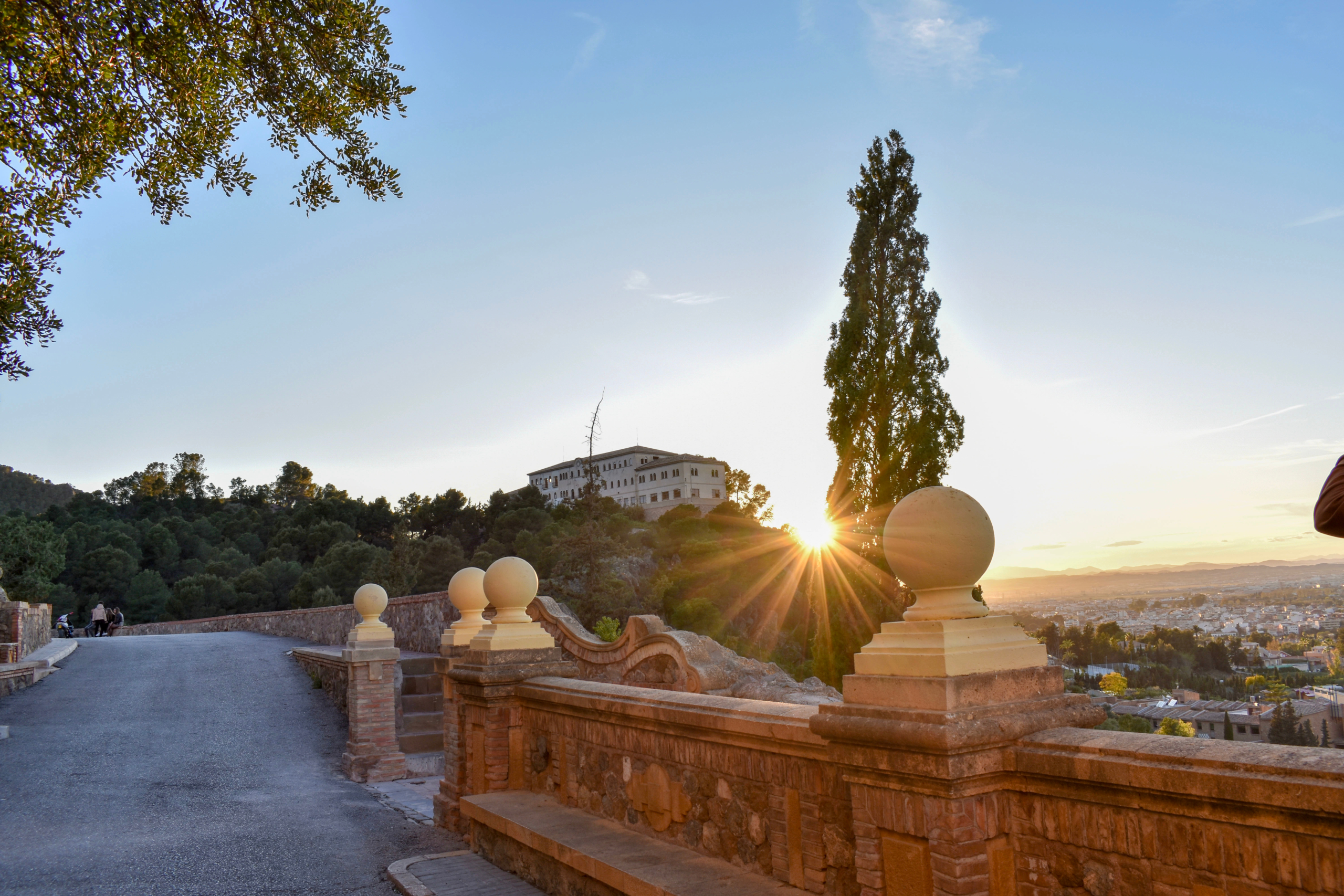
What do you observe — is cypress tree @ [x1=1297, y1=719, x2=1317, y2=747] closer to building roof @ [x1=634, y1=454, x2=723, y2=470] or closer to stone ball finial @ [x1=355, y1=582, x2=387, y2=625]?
stone ball finial @ [x1=355, y1=582, x2=387, y2=625]

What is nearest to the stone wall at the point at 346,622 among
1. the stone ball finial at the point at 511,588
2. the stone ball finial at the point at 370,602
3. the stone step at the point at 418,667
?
the stone ball finial at the point at 370,602

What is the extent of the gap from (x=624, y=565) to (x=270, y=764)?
1280 cm

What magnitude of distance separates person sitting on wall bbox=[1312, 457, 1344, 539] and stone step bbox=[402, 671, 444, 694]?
11.5 m

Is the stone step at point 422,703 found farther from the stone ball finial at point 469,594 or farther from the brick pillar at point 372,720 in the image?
the stone ball finial at point 469,594

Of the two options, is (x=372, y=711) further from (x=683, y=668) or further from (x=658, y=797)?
(x=658, y=797)

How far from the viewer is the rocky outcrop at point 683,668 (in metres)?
7.21

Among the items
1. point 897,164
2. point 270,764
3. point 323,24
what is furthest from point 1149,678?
point 897,164

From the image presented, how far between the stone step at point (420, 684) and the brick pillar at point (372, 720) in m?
2.02

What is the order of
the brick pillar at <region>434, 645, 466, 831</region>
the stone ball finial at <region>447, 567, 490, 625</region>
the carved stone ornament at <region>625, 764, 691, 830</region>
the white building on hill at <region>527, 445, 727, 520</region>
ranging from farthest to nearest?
the white building on hill at <region>527, 445, 727, 520</region> → the stone ball finial at <region>447, 567, 490, 625</region> → the brick pillar at <region>434, 645, 466, 831</region> → the carved stone ornament at <region>625, 764, 691, 830</region>

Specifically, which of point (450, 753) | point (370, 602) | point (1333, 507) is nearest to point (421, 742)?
point (370, 602)

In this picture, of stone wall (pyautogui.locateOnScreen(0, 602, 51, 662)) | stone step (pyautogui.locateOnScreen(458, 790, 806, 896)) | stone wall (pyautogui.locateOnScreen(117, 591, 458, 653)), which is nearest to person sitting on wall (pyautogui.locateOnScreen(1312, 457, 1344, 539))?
stone step (pyautogui.locateOnScreen(458, 790, 806, 896))

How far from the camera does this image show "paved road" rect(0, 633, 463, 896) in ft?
19.9

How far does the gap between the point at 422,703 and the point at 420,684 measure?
415 mm

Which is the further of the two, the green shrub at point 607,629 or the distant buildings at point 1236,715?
the green shrub at point 607,629
